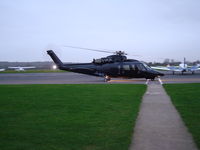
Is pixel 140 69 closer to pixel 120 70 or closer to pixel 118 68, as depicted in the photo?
pixel 120 70

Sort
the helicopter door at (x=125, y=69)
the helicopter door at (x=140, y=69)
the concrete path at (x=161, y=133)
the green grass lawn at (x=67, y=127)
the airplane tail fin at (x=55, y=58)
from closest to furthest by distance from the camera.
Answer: the concrete path at (x=161, y=133) < the green grass lawn at (x=67, y=127) < the helicopter door at (x=140, y=69) < the helicopter door at (x=125, y=69) < the airplane tail fin at (x=55, y=58)

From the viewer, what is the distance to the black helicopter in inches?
1021

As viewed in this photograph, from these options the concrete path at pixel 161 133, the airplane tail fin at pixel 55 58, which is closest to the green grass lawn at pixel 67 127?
the concrete path at pixel 161 133

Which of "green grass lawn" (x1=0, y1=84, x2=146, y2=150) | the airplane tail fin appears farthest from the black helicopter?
"green grass lawn" (x1=0, y1=84, x2=146, y2=150)

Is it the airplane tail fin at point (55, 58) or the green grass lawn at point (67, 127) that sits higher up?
the airplane tail fin at point (55, 58)

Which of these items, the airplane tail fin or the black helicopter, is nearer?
the black helicopter

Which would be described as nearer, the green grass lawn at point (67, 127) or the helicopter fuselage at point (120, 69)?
the green grass lawn at point (67, 127)

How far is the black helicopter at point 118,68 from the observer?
25.9 m

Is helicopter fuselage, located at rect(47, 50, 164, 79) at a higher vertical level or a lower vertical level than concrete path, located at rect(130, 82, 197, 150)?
higher

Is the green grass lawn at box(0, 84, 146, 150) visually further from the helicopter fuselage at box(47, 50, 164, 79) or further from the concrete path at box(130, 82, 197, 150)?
the helicopter fuselage at box(47, 50, 164, 79)

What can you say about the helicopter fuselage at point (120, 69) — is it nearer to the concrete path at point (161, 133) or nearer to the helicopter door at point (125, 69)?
the helicopter door at point (125, 69)

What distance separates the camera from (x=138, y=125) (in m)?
7.53

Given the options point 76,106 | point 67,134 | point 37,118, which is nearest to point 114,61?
point 76,106

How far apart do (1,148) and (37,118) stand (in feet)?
10.1
